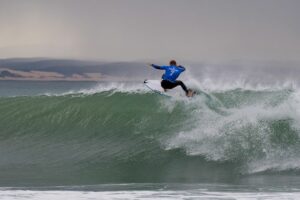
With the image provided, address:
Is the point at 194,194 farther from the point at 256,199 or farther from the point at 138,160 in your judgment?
the point at 138,160

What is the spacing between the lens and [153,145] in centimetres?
1422

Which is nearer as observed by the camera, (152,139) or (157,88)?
(152,139)

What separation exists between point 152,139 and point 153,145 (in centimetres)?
41

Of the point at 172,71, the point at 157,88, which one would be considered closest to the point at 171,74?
the point at 172,71

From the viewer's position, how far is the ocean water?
1012 centimetres

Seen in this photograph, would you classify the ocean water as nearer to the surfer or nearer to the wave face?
the wave face

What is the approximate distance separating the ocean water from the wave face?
0.02m

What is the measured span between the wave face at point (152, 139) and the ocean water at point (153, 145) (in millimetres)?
23

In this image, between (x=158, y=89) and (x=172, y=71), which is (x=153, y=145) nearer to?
(x=158, y=89)

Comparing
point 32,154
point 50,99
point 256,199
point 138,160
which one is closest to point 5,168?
point 32,154

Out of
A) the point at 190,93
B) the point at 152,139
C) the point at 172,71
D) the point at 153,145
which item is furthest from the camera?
the point at 190,93

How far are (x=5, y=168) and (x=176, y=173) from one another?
353 cm

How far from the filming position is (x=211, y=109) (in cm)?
1487

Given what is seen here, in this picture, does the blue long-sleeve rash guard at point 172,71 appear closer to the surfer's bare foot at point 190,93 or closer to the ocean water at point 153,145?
the surfer's bare foot at point 190,93
